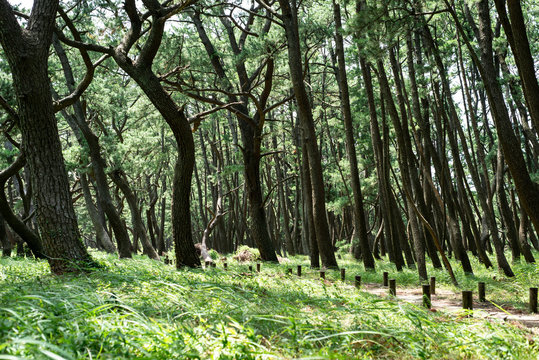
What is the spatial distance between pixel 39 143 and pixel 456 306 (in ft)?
21.7

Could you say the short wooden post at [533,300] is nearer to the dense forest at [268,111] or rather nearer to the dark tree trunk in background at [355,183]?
the dense forest at [268,111]

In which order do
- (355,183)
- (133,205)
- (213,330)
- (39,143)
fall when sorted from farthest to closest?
(133,205), (355,183), (39,143), (213,330)

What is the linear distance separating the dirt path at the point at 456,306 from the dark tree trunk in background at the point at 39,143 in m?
4.74

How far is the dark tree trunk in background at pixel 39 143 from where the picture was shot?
6.28 meters

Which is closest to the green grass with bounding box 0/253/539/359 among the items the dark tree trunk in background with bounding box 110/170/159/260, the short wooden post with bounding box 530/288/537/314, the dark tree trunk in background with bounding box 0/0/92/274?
the dark tree trunk in background with bounding box 0/0/92/274

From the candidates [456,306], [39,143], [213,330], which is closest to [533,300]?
[456,306]

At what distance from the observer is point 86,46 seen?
27.9 ft

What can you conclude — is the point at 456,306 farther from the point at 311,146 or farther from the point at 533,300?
the point at 311,146

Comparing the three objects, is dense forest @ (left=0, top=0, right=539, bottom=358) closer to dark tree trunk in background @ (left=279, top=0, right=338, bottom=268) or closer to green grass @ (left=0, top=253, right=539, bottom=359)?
dark tree trunk in background @ (left=279, top=0, right=338, bottom=268)

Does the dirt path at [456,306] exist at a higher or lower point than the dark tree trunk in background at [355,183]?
lower

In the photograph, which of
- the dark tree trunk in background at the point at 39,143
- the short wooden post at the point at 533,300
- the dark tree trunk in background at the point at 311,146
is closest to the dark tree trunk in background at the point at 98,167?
the dark tree trunk in background at the point at 311,146

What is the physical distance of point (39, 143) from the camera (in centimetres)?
633

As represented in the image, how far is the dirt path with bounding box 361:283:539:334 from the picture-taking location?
5.04 meters

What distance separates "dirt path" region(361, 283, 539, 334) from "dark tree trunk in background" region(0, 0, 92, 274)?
4738 millimetres
